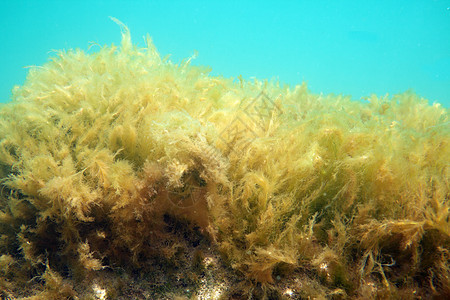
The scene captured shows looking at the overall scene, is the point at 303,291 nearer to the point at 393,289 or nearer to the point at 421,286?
the point at 393,289

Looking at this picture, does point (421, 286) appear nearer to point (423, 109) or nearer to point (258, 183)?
point (258, 183)

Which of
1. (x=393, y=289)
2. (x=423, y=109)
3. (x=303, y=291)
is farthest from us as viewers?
(x=423, y=109)

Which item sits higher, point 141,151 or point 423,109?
point 423,109

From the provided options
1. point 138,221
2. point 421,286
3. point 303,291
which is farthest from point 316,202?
point 138,221

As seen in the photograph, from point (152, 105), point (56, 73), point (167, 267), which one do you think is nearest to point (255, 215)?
point (167, 267)

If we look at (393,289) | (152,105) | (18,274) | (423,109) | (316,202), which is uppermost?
(423,109)

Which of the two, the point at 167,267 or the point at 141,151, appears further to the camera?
the point at 141,151

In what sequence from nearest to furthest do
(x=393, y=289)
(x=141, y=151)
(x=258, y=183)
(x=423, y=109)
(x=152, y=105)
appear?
(x=393, y=289)
(x=258, y=183)
(x=141, y=151)
(x=152, y=105)
(x=423, y=109)
